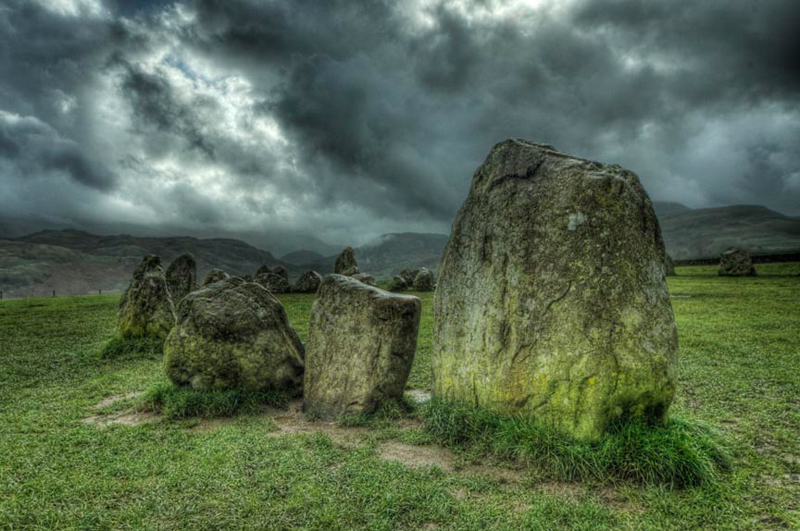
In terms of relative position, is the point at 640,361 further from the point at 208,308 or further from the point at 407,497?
the point at 208,308

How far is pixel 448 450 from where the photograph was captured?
659cm

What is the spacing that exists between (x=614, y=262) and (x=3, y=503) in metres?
7.93

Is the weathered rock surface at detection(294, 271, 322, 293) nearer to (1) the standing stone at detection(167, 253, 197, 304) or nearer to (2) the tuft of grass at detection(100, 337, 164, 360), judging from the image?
(1) the standing stone at detection(167, 253, 197, 304)

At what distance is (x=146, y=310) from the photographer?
15.6m

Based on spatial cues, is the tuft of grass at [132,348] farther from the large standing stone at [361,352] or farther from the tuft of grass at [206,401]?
the large standing stone at [361,352]

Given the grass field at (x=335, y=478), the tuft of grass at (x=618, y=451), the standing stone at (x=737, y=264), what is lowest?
the grass field at (x=335, y=478)

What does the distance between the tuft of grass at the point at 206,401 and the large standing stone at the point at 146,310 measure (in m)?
7.56

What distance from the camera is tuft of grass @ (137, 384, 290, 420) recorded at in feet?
27.1

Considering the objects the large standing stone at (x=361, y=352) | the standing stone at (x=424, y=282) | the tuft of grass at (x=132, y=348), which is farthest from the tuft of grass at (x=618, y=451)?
the standing stone at (x=424, y=282)

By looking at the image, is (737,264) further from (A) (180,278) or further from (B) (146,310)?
(B) (146,310)

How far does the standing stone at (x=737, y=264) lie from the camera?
39.3m

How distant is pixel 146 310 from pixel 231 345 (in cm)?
877

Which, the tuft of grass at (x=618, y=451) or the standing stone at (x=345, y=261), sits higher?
the standing stone at (x=345, y=261)

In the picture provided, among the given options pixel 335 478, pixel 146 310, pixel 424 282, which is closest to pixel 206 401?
pixel 335 478
